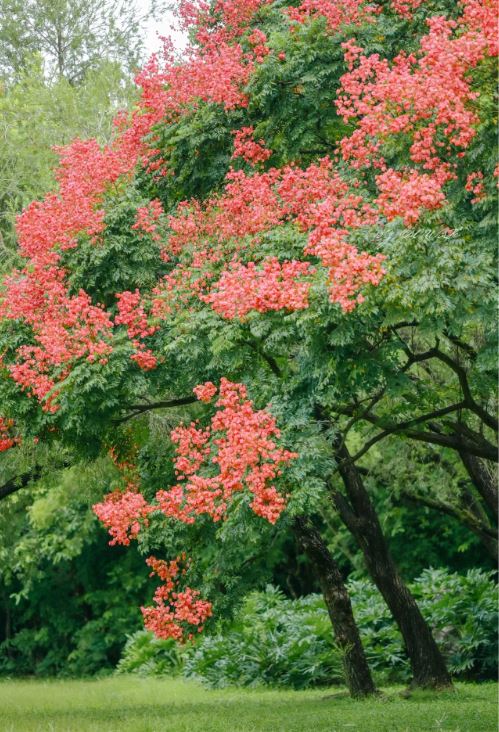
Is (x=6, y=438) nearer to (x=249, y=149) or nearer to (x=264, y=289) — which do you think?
(x=249, y=149)

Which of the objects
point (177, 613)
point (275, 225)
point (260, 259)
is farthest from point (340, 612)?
point (275, 225)

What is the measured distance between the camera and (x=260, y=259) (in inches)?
430

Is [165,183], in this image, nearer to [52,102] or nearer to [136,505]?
[136,505]

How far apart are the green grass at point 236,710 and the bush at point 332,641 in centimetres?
81

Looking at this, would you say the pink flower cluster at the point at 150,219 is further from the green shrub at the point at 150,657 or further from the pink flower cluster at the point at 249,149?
the green shrub at the point at 150,657

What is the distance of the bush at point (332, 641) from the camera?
68.0 feet

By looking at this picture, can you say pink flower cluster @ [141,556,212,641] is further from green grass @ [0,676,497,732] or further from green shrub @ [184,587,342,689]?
green shrub @ [184,587,342,689]

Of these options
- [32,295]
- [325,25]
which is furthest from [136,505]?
[325,25]

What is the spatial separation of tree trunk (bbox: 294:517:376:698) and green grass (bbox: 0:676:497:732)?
0.38 metres

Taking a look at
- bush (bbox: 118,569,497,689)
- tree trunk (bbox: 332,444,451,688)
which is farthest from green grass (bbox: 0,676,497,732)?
bush (bbox: 118,569,497,689)

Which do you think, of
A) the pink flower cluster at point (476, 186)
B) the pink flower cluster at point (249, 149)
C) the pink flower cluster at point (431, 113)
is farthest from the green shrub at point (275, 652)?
the pink flower cluster at point (476, 186)

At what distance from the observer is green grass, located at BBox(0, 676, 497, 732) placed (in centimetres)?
1287

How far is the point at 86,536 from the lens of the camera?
2938cm

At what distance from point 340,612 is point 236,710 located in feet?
7.42
